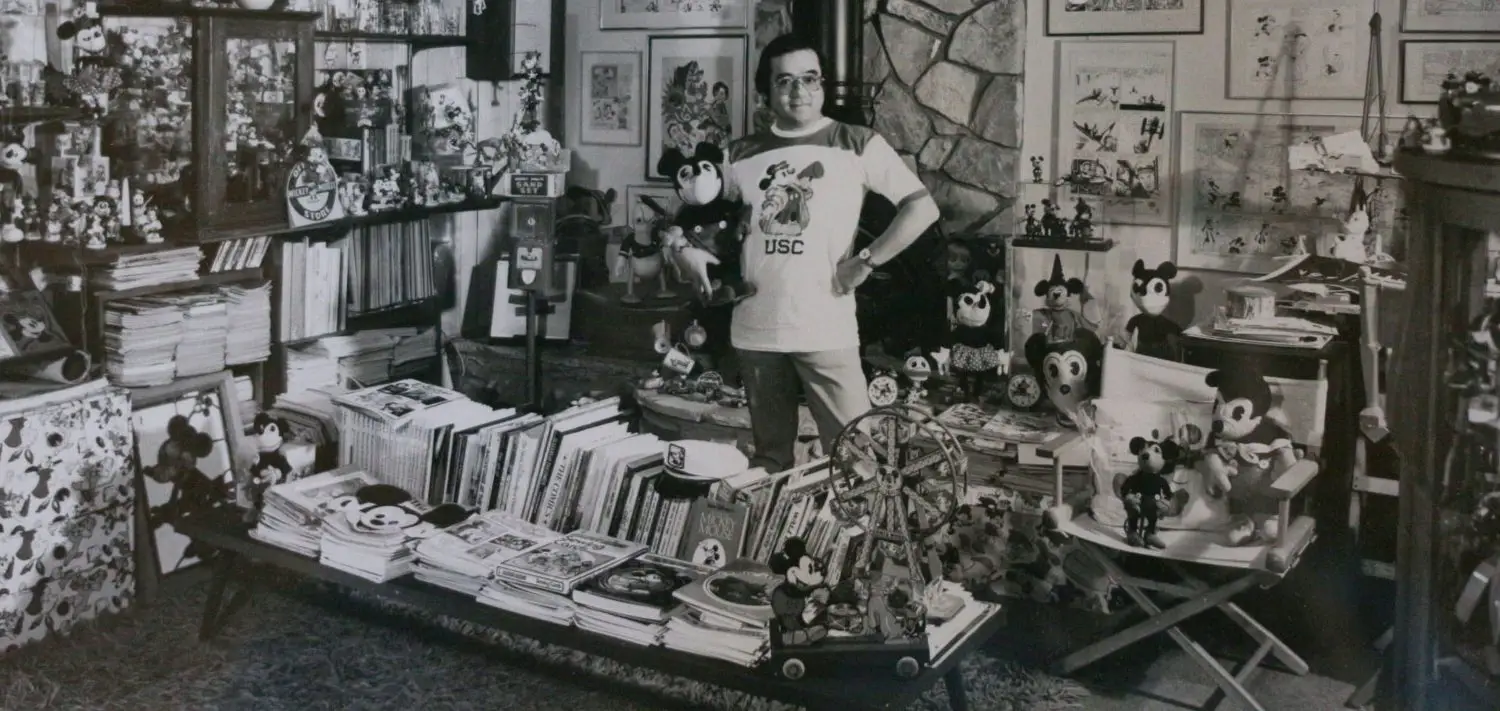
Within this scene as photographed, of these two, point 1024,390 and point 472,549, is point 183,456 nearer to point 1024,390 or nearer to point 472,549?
point 472,549

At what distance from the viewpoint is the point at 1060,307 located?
4055mm

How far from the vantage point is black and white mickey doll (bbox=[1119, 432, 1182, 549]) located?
318 cm

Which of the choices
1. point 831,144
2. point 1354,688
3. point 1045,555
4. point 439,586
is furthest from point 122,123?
point 1354,688

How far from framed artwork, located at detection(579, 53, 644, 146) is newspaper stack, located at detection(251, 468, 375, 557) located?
7.17 ft

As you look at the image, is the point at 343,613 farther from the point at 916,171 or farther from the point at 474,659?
the point at 916,171

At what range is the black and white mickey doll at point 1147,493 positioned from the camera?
318cm

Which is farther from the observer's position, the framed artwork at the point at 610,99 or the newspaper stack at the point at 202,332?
the framed artwork at the point at 610,99

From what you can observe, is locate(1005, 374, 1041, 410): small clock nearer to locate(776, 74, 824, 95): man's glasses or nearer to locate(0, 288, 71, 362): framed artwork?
locate(776, 74, 824, 95): man's glasses

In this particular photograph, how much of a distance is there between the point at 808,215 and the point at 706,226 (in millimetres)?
395

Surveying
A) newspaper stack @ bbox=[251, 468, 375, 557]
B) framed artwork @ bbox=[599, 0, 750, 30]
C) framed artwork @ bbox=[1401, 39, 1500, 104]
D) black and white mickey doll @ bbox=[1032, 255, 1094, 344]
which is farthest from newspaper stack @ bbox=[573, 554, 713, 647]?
framed artwork @ bbox=[599, 0, 750, 30]

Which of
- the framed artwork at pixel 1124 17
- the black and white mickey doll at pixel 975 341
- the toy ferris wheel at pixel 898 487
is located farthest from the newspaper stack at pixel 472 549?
the framed artwork at pixel 1124 17

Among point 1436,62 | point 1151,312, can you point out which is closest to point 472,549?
point 1151,312

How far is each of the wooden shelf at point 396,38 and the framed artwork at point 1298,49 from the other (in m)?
2.69

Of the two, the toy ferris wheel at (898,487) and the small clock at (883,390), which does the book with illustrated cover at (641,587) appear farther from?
the small clock at (883,390)
